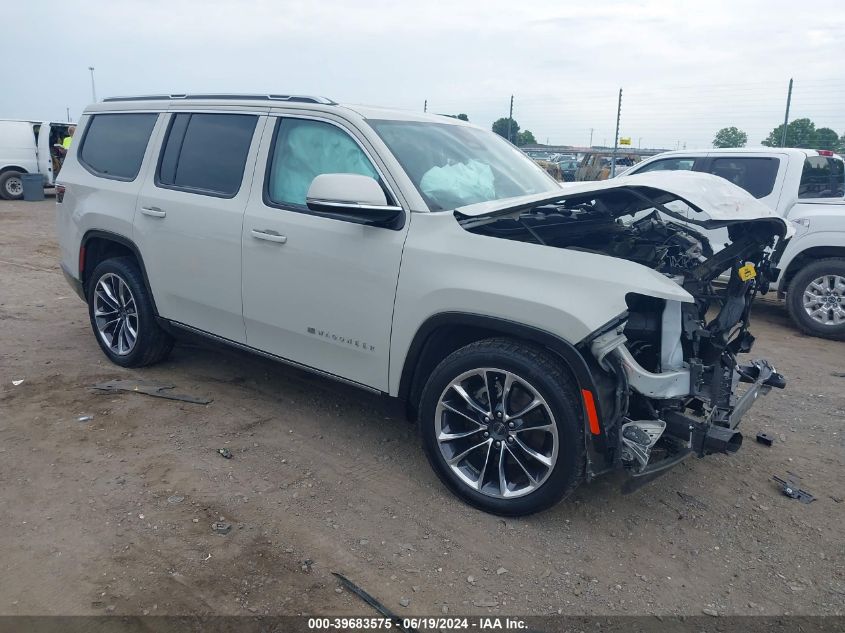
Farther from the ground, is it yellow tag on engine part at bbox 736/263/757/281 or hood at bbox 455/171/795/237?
hood at bbox 455/171/795/237

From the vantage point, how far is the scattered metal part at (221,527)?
3243 millimetres

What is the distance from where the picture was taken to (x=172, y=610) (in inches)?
107

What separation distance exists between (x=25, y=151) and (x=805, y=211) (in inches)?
726

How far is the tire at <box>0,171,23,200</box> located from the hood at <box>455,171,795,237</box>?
18.5m

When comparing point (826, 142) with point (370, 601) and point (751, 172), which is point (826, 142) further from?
point (370, 601)

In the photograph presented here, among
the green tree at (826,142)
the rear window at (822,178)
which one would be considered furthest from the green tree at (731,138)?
the rear window at (822,178)

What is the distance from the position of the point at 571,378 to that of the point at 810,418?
8.81 feet

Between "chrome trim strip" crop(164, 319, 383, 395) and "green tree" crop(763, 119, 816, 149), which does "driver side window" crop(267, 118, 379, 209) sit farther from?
"green tree" crop(763, 119, 816, 149)

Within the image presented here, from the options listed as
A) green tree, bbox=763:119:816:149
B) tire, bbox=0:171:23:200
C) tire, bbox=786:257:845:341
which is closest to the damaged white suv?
tire, bbox=786:257:845:341

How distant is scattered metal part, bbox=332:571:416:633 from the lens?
2695 millimetres

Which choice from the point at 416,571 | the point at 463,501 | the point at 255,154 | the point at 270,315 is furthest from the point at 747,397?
the point at 255,154

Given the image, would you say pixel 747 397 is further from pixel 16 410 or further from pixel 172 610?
pixel 16 410

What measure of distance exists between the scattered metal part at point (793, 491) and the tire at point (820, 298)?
3754 mm

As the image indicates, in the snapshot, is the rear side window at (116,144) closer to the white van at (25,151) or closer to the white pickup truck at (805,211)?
the white pickup truck at (805,211)
